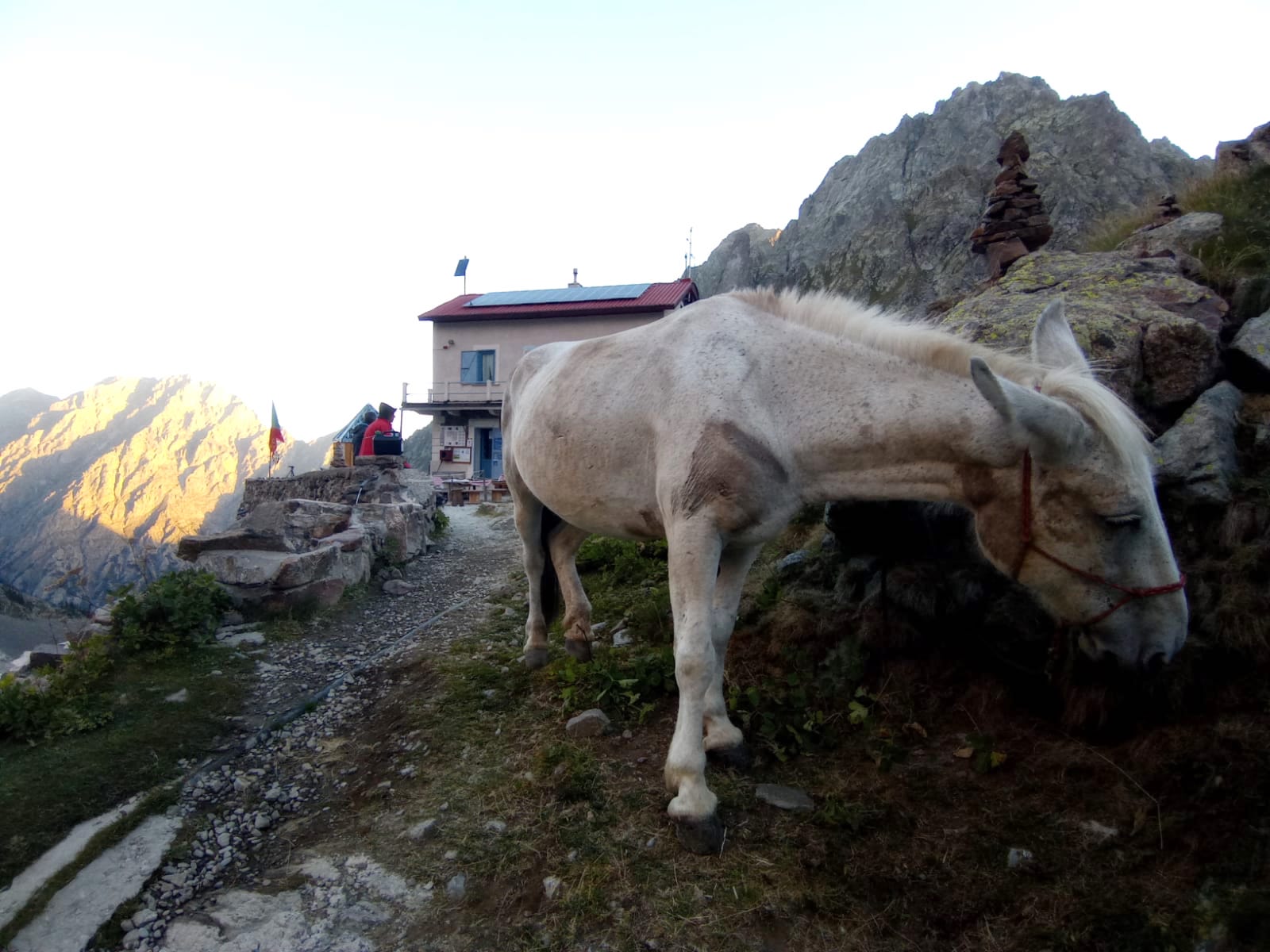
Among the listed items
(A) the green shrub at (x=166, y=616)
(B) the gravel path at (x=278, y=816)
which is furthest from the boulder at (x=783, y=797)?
(A) the green shrub at (x=166, y=616)

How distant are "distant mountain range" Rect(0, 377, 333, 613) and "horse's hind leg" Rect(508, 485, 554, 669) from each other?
152 feet

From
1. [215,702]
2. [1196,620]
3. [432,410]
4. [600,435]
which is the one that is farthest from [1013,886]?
[432,410]

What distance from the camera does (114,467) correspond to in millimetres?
65375

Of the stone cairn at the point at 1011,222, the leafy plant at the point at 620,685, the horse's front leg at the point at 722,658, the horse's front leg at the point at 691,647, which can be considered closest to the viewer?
the horse's front leg at the point at 691,647

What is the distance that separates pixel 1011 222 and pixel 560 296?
28757 millimetres

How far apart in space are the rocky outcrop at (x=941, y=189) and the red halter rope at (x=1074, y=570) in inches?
1737

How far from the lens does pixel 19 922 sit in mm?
2545

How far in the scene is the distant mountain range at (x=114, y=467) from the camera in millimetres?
52406

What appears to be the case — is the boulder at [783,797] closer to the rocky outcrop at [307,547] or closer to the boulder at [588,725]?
the boulder at [588,725]

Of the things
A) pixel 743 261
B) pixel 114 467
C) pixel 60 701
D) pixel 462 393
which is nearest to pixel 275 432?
pixel 462 393

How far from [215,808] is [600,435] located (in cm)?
280

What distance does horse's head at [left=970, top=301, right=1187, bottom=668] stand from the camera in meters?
2.62

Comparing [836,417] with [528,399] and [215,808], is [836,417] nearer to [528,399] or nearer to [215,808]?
[528,399]

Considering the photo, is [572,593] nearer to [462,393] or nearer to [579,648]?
[579,648]
